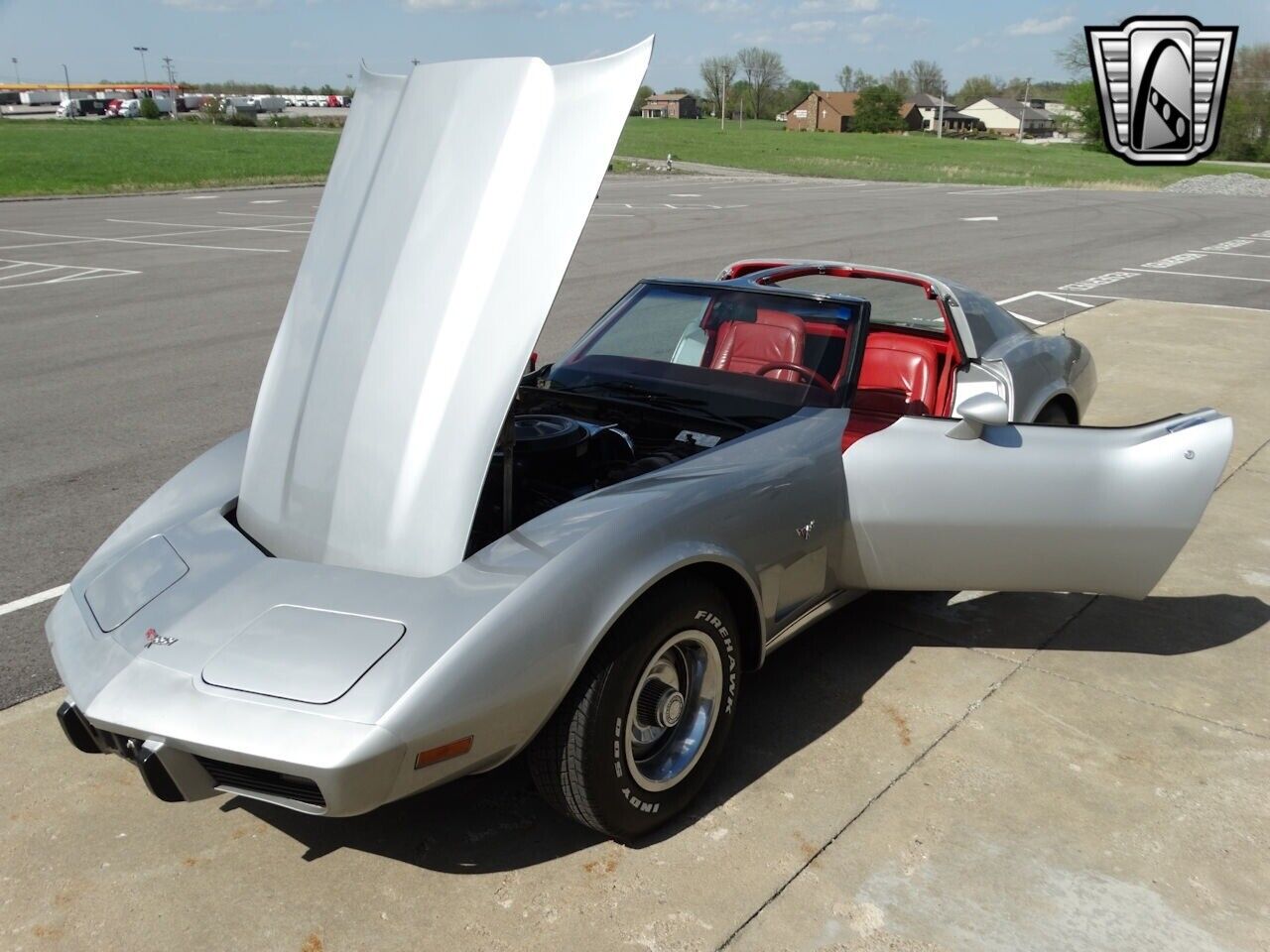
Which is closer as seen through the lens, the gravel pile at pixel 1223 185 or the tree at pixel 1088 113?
the gravel pile at pixel 1223 185

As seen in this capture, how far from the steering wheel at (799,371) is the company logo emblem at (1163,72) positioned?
6.66m

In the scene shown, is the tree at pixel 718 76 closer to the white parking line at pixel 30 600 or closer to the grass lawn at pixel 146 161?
the grass lawn at pixel 146 161

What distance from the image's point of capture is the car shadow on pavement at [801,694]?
3086 mm

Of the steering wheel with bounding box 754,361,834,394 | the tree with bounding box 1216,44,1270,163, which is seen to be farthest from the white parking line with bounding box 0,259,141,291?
the tree with bounding box 1216,44,1270,163

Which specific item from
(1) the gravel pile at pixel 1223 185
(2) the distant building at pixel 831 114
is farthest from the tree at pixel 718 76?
(1) the gravel pile at pixel 1223 185

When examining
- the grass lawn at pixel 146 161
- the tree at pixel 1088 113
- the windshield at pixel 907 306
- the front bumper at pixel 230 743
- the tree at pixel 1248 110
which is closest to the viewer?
the front bumper at pixel 230 743

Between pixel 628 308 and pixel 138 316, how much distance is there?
8574 millimetres

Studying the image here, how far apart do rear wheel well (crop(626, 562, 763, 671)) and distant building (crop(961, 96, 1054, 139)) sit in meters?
131

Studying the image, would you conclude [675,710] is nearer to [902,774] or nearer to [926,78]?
[902,774]

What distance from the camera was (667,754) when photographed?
317cm

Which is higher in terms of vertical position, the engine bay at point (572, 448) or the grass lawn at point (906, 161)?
the engine bay at point (572, 448)

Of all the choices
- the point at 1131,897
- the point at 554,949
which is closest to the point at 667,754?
the point at 554,949

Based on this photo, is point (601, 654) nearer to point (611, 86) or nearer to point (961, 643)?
point (611, 86)

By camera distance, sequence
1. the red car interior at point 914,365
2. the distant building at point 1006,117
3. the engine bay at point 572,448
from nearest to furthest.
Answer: the engine bay at point 572,448 → the red car interior at point 914,365 → the distant building at point 1006,117
